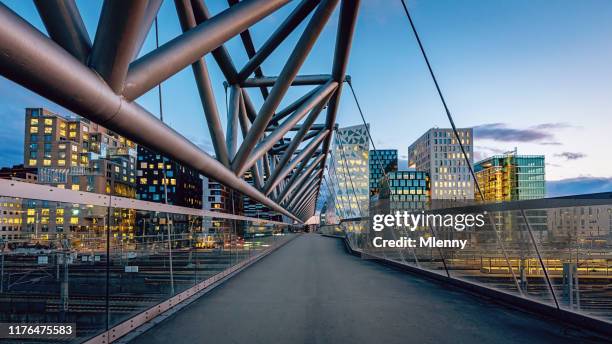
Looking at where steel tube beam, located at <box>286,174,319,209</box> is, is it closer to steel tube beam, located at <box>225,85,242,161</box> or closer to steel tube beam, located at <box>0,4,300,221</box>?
steel tube beam, located at <box>225,85,242,161</box>

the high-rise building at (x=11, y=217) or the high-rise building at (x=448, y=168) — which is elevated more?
the high-rise building at (x=448, y=168)

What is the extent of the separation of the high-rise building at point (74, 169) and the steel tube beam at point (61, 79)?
144 cm

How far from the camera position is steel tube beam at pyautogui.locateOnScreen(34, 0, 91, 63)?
2.86m

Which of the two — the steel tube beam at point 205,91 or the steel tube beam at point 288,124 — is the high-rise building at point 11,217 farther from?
the steel tube beam at point 288,124

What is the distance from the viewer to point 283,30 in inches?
333

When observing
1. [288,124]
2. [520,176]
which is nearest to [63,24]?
[288,124]

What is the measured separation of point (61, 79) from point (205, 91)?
15.2 feet

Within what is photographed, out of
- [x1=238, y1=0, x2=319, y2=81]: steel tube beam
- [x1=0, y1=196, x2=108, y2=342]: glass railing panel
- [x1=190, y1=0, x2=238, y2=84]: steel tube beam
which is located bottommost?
[x1=0, y1=196, x2=108, y2=342]: glass railing panel

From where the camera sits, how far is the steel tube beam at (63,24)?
2.86 m

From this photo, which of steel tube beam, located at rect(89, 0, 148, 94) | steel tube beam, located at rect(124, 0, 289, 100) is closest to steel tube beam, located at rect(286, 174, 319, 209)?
steel tube beam, located at rect(124, 0, 289, 100)

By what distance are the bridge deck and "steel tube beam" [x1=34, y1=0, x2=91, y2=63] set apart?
4.10 m

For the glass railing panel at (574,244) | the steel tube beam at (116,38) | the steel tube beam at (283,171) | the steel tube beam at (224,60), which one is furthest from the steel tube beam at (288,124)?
the steel tube beam at (116,38)

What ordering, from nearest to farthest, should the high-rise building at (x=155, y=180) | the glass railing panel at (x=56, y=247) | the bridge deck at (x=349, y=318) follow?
the glass railing panel at (x=56, y=247) < the bridge deck at (x=349, y=318) < the high-rise building at (x=155, y=180)

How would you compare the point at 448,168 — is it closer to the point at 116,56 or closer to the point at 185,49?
the point at 185,49
